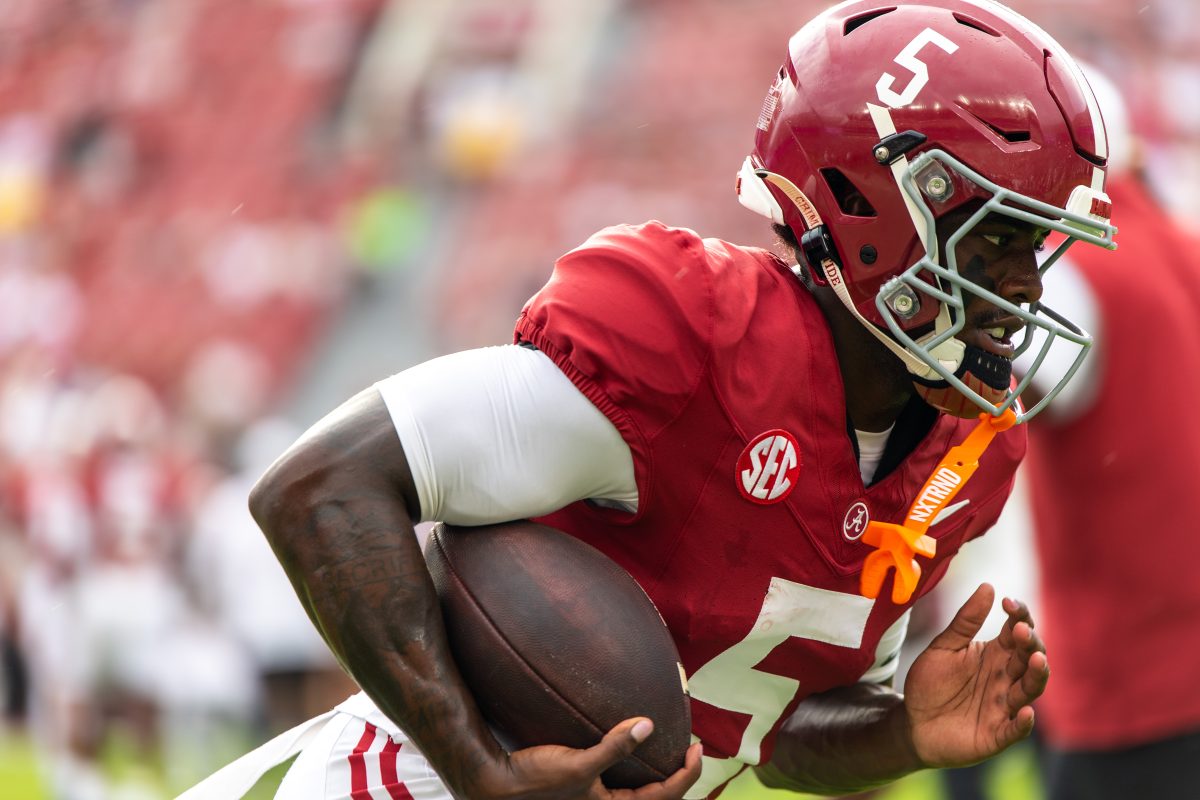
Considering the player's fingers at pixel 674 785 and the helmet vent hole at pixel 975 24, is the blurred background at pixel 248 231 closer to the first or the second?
the player's fingers at pixel 674 785

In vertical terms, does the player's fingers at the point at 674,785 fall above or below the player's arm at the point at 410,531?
below

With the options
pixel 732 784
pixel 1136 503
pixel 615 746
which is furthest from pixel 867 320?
pixel 732 784

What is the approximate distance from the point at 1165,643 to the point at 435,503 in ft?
6.74

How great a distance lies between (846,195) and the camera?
223cm

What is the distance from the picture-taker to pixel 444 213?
546 inches

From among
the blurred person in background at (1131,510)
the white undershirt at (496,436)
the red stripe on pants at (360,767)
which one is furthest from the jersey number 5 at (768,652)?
the blurred person in background at (1131,510)

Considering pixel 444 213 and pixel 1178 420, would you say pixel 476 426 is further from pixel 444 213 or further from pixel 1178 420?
pixel 444 213

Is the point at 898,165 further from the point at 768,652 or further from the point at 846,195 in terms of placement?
the point at 768,652

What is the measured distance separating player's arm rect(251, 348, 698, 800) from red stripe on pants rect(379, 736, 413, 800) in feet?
0.92

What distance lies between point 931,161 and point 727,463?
503 millimetres

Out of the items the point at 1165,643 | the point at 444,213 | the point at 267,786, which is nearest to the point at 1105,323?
the point at 1165,643

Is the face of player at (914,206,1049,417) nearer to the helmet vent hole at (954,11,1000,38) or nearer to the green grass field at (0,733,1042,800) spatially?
the helmet vent hole at (954,11,1000,38)

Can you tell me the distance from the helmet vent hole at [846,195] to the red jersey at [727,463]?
137 mm

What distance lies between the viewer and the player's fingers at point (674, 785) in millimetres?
1985
